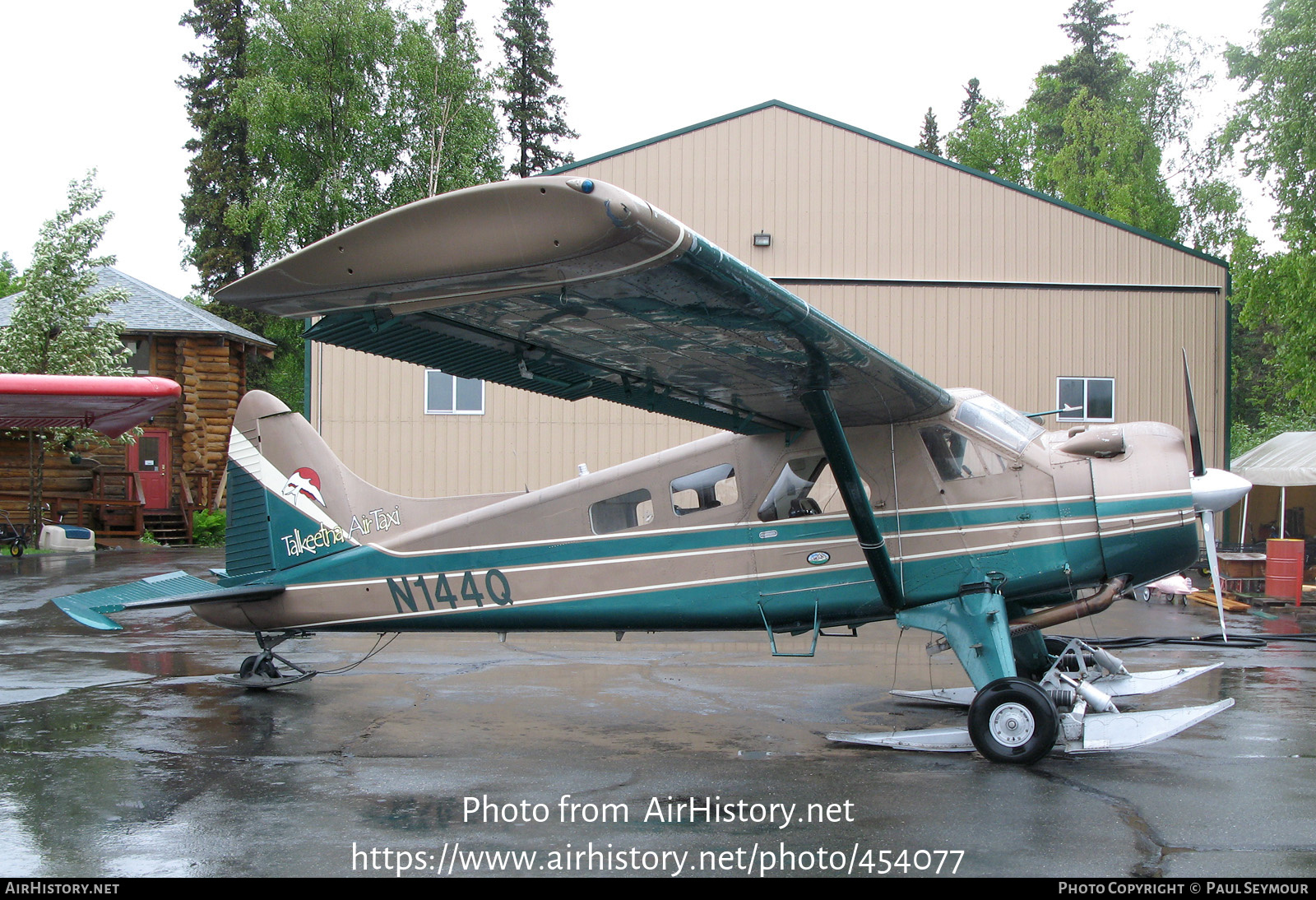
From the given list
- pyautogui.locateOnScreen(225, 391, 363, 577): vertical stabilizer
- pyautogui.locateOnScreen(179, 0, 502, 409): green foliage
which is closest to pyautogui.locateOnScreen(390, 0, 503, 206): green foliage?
pyautogui.locateOnScreen(179, 0, 502, 409): green foliage

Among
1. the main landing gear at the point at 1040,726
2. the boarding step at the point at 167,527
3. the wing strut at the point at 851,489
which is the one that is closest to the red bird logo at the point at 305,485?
the wing strut at the point at 851,489

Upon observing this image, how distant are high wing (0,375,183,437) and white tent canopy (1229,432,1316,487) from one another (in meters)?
19.8

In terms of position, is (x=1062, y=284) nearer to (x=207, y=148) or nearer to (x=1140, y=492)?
(x=1140, y=492)

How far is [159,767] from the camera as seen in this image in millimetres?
6266

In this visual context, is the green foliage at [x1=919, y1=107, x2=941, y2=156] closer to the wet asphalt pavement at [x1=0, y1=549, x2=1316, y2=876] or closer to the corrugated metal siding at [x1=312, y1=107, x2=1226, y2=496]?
the corrugated metal siding at [x1=312, y1=107, x2=1226, y2=496]

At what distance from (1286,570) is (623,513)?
14.1m

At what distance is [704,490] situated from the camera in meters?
7.37

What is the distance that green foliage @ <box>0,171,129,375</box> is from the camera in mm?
23984

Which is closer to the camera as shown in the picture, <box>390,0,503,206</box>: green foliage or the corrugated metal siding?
the corrugated metal siding

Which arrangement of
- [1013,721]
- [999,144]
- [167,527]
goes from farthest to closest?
[999,144]
[167,527]
[1013,721]

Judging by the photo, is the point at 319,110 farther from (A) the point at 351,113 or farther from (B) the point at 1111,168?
(B) the point at 1111,168

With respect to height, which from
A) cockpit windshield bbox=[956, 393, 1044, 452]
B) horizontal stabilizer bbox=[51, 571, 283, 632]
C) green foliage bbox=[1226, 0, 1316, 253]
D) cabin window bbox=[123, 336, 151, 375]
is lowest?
horizontal stabilizer bbox=[51, 571, 283, 632]

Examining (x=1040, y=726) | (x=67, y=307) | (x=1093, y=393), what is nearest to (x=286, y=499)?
(x=1040, y=726)

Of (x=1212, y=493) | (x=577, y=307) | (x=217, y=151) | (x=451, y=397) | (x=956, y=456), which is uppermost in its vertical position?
(x=217, y=151)
